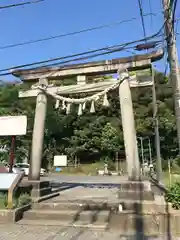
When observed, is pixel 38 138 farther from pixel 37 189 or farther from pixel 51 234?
pixel 51 234

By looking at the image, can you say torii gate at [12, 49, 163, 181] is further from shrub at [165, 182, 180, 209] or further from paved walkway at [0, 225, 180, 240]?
paved walkway at [0, 225, 180, 240]

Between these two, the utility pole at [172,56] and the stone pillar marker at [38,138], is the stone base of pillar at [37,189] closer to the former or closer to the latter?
the stone pillar marker at [38,138]

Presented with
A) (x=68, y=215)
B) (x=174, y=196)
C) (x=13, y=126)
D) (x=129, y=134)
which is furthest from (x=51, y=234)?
(x=13, y=126)

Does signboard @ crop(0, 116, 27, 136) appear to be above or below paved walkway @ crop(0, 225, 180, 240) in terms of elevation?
above

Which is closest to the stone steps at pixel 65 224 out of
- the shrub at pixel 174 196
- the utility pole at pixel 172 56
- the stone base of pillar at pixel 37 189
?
the stone base of pillar at pixel 37 189

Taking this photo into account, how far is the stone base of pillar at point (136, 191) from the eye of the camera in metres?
8.24

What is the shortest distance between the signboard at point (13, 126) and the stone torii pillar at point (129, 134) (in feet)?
11.9

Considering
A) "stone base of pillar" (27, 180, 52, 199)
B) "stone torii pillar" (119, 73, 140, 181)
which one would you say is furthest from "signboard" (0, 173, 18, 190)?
"stone torii pillar" (119, 73, 140, 181)

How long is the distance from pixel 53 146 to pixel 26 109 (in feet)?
25.1

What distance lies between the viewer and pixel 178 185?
7.09 metres

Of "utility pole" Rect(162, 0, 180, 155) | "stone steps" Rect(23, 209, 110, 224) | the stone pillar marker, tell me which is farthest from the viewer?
the stone pillar marker

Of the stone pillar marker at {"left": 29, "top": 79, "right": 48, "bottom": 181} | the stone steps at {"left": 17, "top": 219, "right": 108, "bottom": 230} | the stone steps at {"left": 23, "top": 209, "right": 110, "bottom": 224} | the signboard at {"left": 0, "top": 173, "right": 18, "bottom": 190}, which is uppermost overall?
the stone pillar marker at {"left": 29, "top": 79, "right": 48, "bottom": 181}

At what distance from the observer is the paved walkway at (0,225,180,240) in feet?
19.9

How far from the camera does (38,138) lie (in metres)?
10.1
